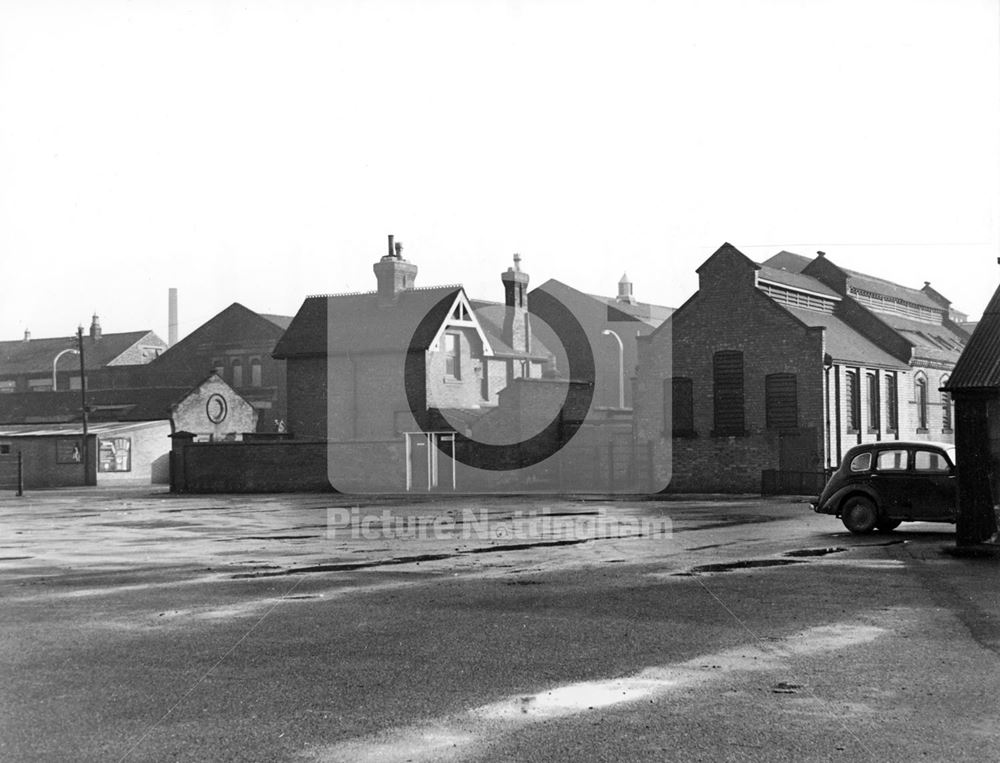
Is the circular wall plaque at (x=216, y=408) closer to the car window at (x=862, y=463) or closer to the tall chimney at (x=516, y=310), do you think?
the tall chimney at (x=516, y=310)

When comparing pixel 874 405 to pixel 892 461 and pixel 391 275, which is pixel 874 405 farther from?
pixel 391 275

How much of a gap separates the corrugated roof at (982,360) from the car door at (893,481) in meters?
2.28

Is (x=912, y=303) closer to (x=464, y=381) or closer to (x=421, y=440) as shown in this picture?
(x=464, y=381)

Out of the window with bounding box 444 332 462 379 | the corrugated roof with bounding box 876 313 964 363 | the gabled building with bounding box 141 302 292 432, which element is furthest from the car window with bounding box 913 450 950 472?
the gabled building with bounding box 141 302 292 432

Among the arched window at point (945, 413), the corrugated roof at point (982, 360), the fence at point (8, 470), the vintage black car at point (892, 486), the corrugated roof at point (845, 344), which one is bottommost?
the fence at point (8, 470)

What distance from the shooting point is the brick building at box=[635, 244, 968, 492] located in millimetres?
34875

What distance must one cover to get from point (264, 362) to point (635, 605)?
59915mm

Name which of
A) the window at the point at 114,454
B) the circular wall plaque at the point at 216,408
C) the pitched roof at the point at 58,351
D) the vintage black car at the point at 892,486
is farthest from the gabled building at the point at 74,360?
the vintage black car at the point at 892,486

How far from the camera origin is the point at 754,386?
35.8 m

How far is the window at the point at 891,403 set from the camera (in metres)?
39.5

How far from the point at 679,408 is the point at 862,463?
18.4m

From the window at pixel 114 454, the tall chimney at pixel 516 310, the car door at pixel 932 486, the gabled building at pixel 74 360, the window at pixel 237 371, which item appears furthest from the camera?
the gabled building at pixel 74 360

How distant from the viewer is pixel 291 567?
15.1 metres

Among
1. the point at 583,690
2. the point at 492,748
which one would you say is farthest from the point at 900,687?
the point at 492,748
